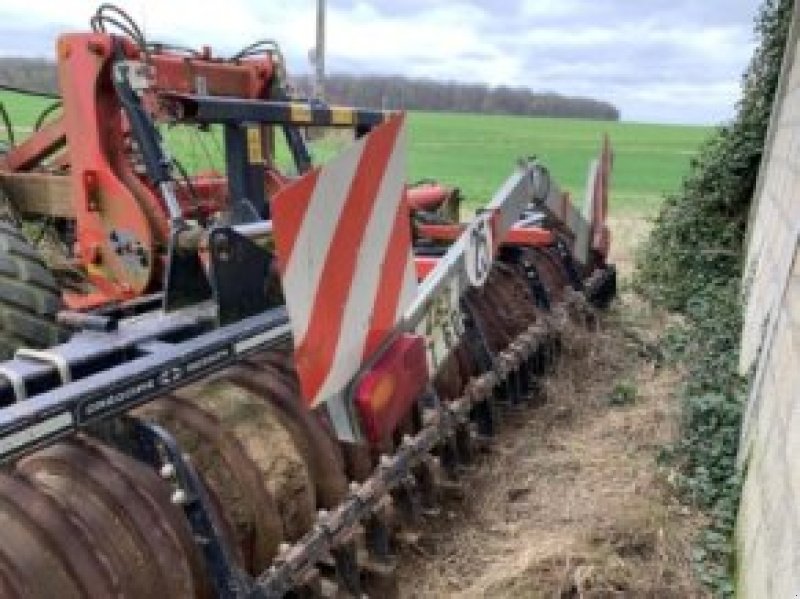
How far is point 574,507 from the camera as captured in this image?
13.4 ft

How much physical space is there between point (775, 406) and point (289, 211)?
1.82 meters

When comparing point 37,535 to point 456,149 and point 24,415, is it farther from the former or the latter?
point 456,149

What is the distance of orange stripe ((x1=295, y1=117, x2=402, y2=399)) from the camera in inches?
91.1

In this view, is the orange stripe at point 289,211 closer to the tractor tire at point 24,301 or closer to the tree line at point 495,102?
the tractor tire at point 24,301

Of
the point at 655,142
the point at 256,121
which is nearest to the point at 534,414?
the point at 256,121

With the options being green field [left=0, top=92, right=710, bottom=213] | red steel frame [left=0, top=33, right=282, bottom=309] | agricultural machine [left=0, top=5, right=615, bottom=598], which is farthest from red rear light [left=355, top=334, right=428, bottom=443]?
green field [left=0, top=92, right=710, bottom=213]

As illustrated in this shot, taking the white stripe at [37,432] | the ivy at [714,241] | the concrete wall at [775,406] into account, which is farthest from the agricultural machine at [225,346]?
the ivy at [714,241]

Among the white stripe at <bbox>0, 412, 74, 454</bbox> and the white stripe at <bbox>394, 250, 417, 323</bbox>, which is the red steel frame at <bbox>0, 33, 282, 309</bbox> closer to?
the white stripe at <bbox>394, 250, 417, 323</bbox>

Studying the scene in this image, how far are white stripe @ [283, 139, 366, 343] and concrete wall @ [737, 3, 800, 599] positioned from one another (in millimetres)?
1182

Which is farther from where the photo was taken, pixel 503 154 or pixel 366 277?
pixel 503 154

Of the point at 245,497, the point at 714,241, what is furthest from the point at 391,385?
the point at 714,241

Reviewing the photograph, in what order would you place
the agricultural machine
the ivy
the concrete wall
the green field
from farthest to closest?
the green field
the ivy
the concrete wall
the agricultural machine

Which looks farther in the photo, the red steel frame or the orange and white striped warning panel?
the red steel frame

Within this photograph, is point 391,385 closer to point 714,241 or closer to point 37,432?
point 37,432
